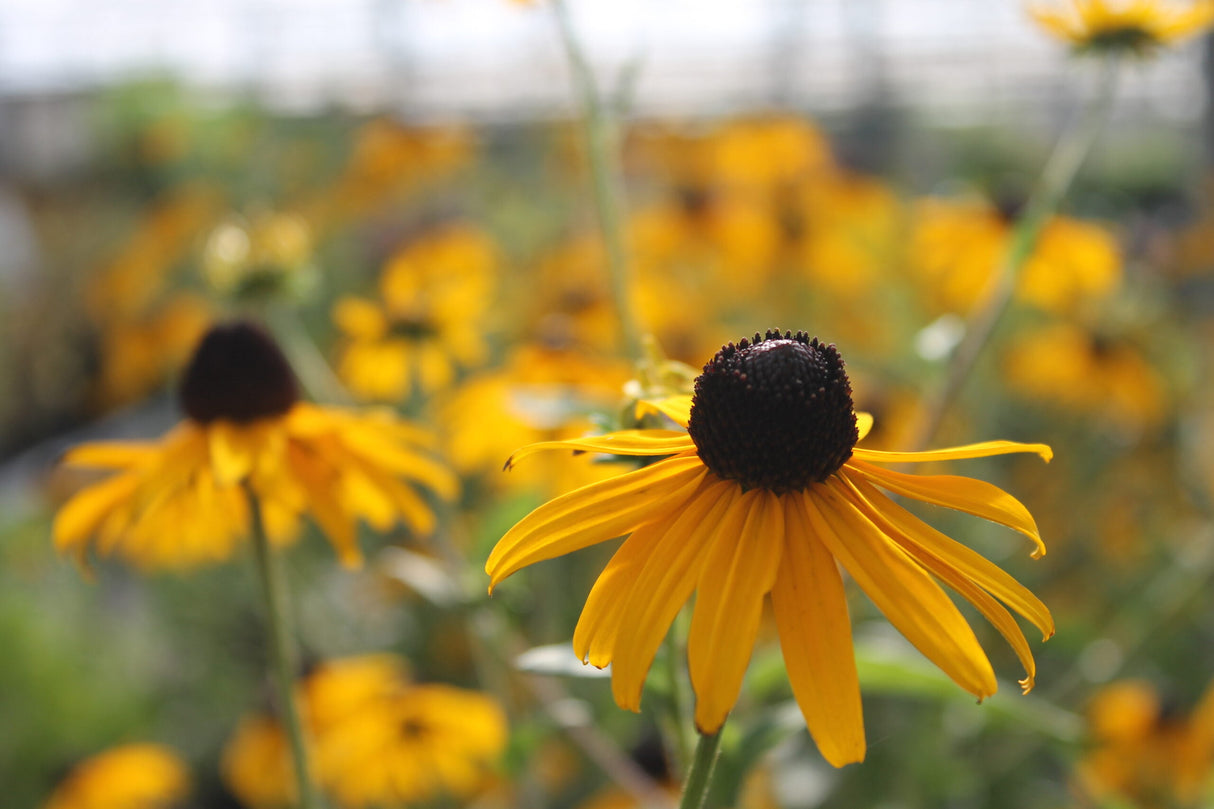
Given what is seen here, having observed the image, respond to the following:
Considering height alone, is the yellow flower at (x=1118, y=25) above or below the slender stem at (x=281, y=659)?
above

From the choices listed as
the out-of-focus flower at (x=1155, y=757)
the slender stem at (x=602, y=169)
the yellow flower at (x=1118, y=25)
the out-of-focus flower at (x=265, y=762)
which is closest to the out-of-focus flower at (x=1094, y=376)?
the out-of-focus flower at (x=1155, y=757)

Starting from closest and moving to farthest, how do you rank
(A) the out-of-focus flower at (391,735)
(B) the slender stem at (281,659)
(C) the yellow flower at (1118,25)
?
(B) the slender stem at (281,659)
(C) the yellow flower at (1118,25)
(A) the out-of-focus flower at (391,735)

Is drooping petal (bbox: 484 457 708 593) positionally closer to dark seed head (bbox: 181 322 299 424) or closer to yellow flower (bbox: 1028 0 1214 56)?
dark seed head (bbox: 181 322 299 424)

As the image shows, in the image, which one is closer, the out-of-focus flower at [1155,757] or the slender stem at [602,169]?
the slender stem at [602,169]

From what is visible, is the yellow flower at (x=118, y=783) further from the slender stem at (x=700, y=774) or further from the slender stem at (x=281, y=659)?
the slender stem at (x=700, y=774)

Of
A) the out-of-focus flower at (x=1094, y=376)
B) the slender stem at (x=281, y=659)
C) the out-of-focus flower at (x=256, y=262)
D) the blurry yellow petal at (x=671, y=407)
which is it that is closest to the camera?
the blurry yellow petal at (x=671, y=407)

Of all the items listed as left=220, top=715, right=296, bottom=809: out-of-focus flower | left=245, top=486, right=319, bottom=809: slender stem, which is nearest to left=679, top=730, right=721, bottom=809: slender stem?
left=245, top=486, right=319, bottom=809: slender stem

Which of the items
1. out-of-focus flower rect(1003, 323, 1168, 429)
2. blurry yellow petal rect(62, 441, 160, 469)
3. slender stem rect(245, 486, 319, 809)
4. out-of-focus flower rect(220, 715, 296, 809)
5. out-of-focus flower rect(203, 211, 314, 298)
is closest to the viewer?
slender stem rect(245, 486, 319, 809)
